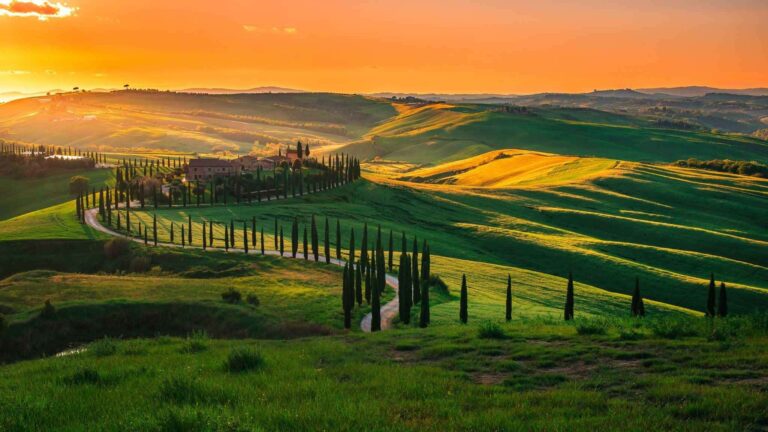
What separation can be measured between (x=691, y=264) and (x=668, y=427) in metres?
120

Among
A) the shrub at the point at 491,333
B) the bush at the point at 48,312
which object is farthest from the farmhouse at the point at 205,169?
the shrub at the point at 491,333

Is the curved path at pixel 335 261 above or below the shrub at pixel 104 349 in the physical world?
below

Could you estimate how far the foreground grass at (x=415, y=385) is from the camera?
52.1 feet

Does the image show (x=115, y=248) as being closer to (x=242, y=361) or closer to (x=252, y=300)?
(x=252, y=300)

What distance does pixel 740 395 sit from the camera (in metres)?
18.5

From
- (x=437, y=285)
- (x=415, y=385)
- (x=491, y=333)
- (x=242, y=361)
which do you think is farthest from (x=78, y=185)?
(x=415, y=385)

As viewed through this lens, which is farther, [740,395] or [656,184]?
[656,184]

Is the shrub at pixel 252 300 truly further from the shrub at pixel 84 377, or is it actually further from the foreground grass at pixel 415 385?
the shrub at pixel 84 377

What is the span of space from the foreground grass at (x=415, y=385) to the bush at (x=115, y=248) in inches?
3108

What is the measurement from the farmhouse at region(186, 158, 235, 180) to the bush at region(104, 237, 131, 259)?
71.6 meters

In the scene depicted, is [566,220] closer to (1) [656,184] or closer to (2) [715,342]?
(1) [656,184]

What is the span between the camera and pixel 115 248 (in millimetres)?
104875

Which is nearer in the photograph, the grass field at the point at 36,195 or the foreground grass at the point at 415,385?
the foreground grass at the point at 415,385

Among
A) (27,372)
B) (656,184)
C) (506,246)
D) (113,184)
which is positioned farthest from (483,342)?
(656,184)
